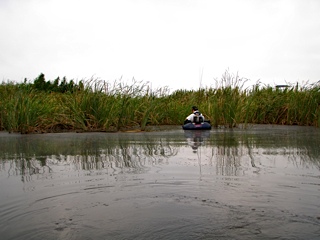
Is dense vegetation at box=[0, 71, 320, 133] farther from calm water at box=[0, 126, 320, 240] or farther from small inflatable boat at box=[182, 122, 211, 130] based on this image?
calm water at box=[0, 126, 320, 240]

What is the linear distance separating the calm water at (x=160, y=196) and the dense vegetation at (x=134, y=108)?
5.36 metres

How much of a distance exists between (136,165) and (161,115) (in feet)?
30.2

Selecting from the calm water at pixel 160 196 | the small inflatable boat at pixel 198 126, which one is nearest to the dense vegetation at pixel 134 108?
the small inflatable boat at pixel 198 126

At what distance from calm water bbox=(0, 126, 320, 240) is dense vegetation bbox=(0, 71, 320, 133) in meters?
5.36

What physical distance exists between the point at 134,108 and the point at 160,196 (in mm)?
8871

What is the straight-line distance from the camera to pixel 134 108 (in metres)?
11.8

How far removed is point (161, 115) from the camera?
13555 mm

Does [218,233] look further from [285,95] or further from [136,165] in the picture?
[285,95]

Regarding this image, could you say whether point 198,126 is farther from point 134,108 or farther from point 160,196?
point 160,196

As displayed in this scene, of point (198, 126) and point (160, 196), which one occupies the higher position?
point (198, 126)

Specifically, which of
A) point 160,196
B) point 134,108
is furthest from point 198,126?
point 160,196

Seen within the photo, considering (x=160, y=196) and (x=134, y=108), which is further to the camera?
(x=134, y=108)

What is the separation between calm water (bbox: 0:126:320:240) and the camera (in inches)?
90.4

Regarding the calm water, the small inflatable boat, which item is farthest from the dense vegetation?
the calm water
